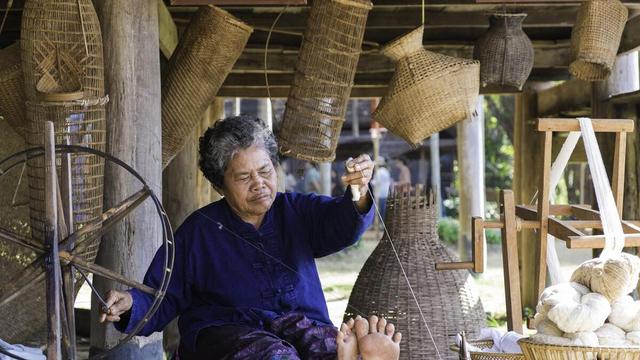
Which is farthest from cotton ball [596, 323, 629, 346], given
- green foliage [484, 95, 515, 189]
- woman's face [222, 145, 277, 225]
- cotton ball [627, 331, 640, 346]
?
green foliage [484, 95, 515, 189]

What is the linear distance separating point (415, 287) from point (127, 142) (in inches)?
67.1

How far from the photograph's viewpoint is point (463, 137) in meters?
10.4

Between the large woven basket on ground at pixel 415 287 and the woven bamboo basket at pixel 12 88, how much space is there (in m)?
1.88

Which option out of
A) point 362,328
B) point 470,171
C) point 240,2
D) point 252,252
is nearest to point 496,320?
point 470,171

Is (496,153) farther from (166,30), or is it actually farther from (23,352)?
(23,352)

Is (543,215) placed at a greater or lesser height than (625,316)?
greater

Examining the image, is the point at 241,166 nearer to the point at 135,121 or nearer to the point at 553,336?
the point at 135,121

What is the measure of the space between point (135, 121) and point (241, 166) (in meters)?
0.85

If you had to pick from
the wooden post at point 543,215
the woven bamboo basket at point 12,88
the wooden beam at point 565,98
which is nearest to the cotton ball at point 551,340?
the wooden post at point 543,215

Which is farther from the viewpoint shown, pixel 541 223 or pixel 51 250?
pixel 541 223

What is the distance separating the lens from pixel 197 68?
4766 mm

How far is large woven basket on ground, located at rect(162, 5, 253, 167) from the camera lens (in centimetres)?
468

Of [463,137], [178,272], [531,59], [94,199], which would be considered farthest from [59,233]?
[463,137]

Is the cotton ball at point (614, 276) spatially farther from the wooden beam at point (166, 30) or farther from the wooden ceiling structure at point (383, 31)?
the wooden beam at point (166, 30)
